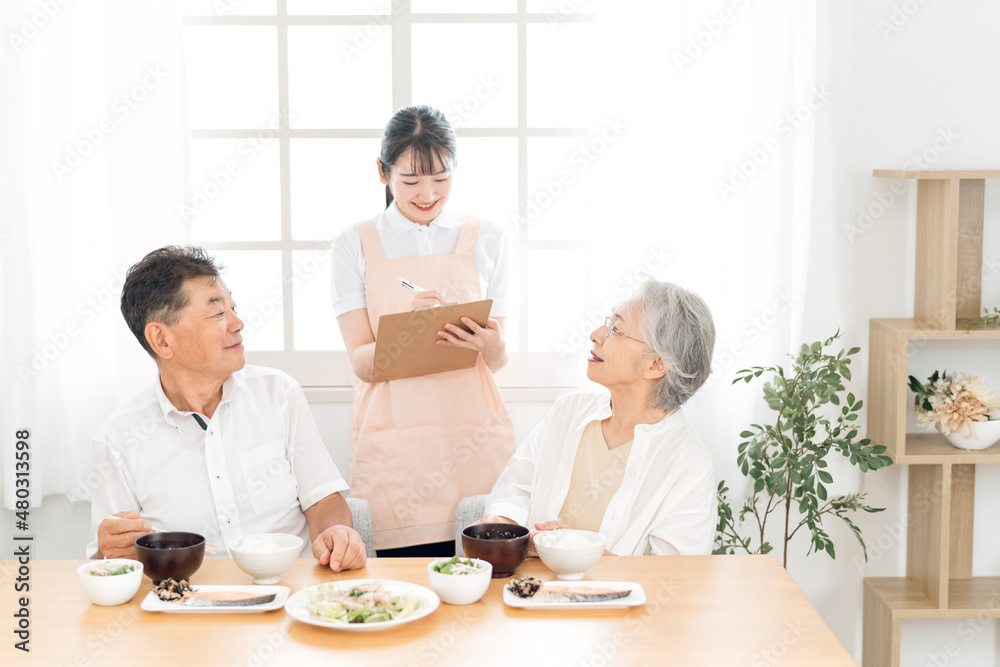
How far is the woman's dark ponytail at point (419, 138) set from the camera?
258cm

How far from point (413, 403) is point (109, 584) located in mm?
1216

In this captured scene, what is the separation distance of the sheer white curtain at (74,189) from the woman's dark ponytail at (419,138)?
3.07ft

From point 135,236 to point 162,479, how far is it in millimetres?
1226

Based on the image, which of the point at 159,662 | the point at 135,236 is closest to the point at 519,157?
the point at 135,236

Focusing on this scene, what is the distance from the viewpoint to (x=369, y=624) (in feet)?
5.09

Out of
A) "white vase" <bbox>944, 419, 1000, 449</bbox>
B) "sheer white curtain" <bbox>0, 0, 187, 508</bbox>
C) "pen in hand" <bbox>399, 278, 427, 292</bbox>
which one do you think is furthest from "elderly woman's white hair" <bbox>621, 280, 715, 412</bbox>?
"sheer white curtain" <bbox>0, 0, 187, 508</bbox>

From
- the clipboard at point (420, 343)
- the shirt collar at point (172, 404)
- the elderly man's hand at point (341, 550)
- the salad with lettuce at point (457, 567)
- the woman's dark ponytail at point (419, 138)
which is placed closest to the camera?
the salad with lettuce at point (457, 567)

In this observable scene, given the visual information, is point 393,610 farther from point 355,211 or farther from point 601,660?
point 355,211
